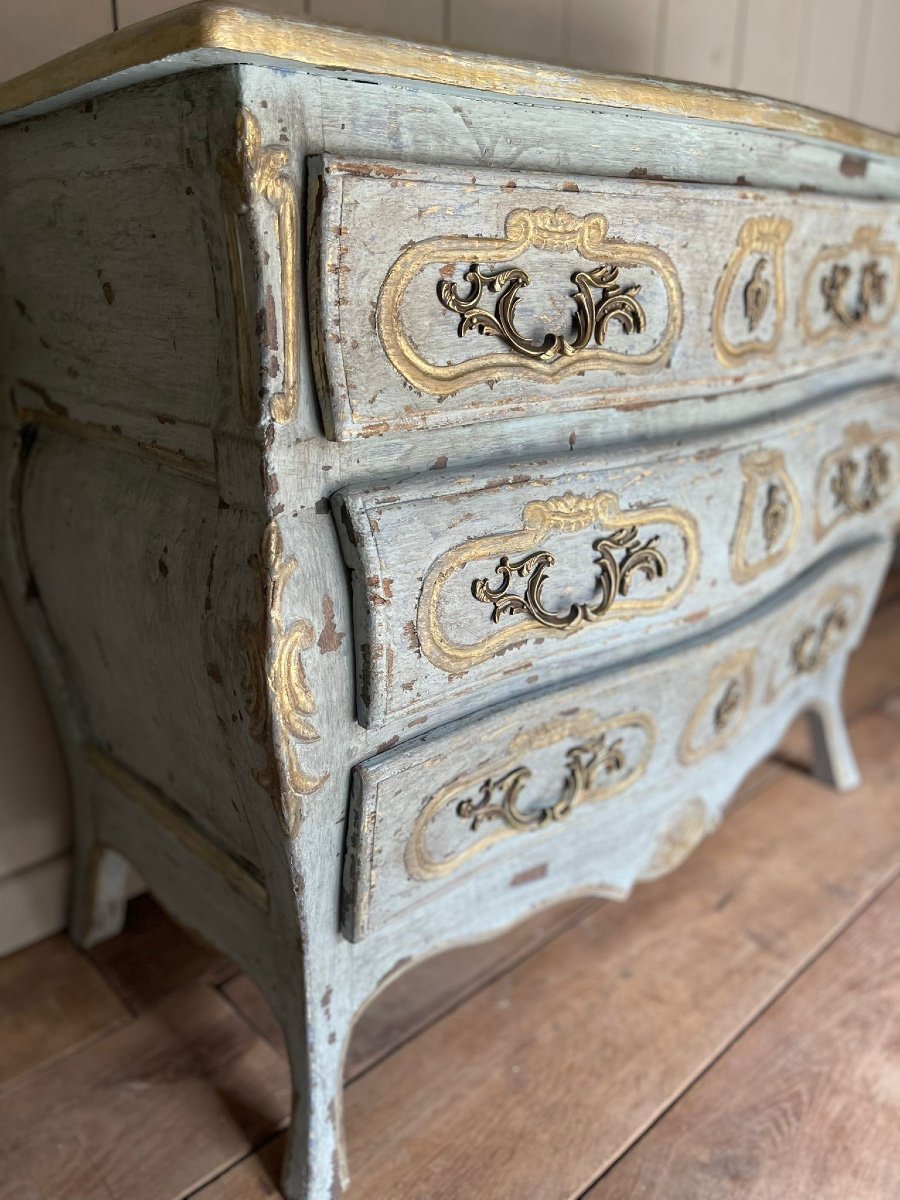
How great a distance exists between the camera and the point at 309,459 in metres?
0.58

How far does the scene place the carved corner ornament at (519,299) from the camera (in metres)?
0.58

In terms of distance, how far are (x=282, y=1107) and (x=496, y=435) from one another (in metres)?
0.67

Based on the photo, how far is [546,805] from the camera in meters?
0.83

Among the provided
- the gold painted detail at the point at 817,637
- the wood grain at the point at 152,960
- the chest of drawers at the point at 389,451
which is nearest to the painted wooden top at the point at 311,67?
the chest of drawers at the point at 389,451

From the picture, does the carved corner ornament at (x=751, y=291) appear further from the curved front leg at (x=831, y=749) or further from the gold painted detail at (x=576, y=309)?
the curved front leg at (x=831, y=749)

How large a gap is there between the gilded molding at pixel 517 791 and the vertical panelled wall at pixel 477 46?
53 centimetres

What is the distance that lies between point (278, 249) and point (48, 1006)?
868 millimetres

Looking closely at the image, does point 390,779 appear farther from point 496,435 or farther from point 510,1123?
point 510,1123

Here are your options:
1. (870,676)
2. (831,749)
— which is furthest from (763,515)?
(870,676)

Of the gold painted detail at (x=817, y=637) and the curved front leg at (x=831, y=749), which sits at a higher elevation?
the gold painted detail at (x=817, y=637)

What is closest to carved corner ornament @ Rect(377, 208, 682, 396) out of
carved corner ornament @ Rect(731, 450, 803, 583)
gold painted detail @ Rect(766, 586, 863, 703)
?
carved corner ornament @ Rect(731, 450, 803, 583)

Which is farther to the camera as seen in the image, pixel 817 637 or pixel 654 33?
pixel 654 33

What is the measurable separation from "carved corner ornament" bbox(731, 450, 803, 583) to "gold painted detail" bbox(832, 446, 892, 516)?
0.37 ft

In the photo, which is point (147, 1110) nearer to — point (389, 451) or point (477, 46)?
point (389, 451)
